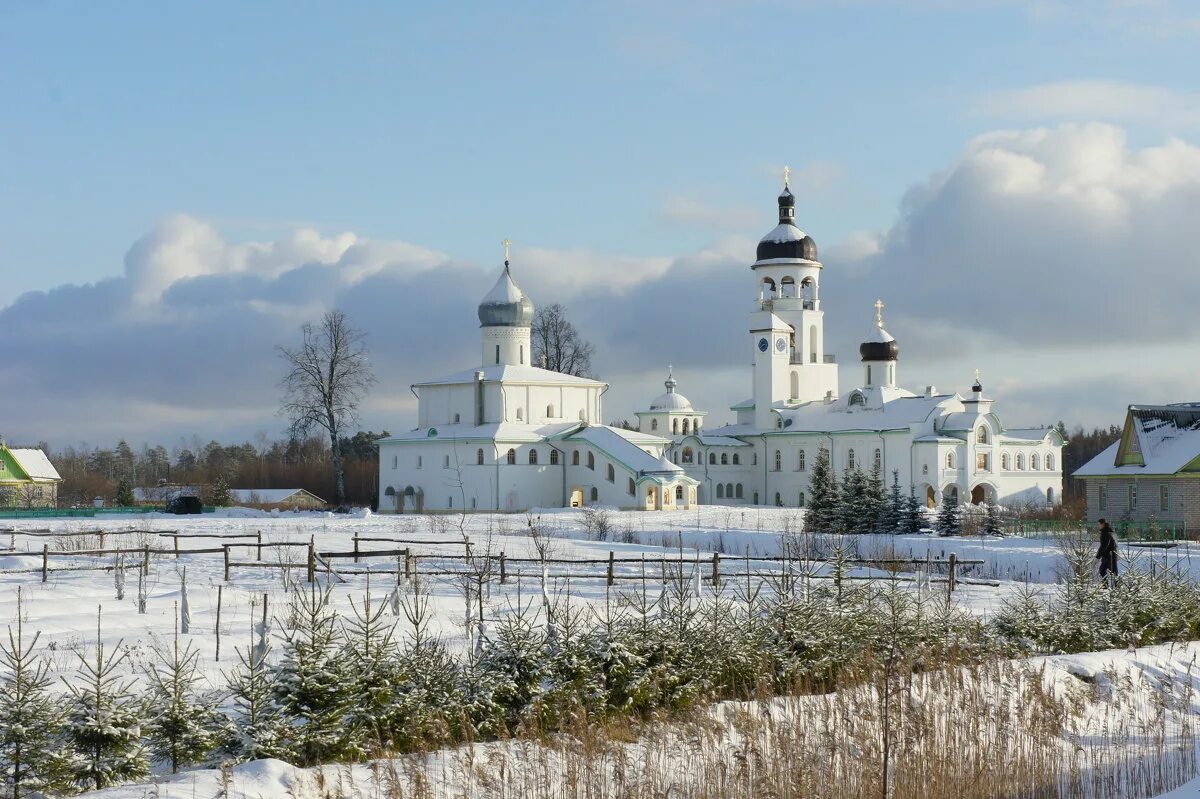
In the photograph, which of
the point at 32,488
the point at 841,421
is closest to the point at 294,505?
the point at 32,488

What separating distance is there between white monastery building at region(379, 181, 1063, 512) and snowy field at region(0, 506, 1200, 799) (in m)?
8.81

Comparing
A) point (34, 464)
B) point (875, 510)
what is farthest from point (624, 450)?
point (34, 464)

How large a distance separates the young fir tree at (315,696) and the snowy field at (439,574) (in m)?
0.46

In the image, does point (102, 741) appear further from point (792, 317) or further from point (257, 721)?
point (792, 317)

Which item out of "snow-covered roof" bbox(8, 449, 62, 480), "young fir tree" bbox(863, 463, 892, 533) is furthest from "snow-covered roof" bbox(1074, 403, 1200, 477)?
"snow-covered roof" bbox(8, 449, 62, 480)

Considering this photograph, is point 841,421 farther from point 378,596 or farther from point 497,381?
point 378,596

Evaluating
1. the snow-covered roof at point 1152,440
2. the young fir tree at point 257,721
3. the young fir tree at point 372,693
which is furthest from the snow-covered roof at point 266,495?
the young fir tree at point 257,721

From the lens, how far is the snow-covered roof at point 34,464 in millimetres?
64250

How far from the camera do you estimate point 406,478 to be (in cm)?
6012

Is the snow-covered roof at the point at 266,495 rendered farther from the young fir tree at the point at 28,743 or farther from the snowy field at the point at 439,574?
the young fir tree at the point at 28,743

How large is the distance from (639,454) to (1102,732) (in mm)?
44395

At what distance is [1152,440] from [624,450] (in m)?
22.9

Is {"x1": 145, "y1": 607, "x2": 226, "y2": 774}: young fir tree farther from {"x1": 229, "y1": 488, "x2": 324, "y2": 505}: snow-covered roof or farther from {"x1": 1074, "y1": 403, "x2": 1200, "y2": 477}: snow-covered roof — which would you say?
{"x1": 229, "y1": 488, "x2": 324, "y2": 505}: snow-covered roof

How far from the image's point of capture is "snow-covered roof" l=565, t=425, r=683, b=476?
54719mm
